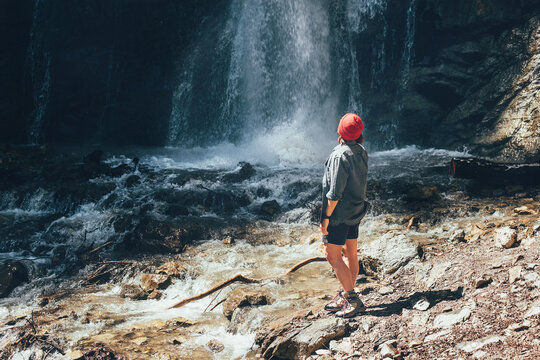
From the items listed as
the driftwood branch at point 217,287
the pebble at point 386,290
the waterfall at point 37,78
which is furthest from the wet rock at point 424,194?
the waterfall at point 37,78

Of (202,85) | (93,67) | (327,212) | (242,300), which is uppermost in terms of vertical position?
(93,67)

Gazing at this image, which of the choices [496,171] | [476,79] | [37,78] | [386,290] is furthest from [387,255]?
[37,78]

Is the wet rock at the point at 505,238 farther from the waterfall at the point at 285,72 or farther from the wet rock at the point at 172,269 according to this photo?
the waterfall at the point at 285,72

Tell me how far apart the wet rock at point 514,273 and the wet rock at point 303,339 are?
1.35 metres

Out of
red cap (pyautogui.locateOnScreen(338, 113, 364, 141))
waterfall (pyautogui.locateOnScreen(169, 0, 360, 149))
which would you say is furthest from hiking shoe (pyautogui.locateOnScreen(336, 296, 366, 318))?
waterfall (pyautogui.locateOnScreen(169, 0, 360, 149))

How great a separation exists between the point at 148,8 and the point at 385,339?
1590 centimetres

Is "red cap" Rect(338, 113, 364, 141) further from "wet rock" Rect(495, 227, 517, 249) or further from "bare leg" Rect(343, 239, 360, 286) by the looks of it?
"wet rock" Rect(495, 227, 517, 249)

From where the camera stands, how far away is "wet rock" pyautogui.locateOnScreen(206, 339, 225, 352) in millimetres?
3404

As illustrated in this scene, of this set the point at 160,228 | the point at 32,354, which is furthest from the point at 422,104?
the point at 32,354

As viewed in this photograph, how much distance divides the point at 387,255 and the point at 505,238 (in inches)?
48.1

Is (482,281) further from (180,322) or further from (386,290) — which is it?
(180,322)

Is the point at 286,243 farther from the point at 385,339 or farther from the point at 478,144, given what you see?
the point at 478,144

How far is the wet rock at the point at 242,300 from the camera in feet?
13.2

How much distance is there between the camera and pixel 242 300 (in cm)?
405
